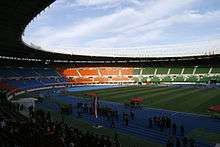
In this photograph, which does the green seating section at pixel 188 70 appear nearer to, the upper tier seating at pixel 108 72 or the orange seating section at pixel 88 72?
the upper tier seating at pixel 108 72

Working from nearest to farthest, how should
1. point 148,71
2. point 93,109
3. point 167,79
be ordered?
point 93,109
point 167,79
point 148,71

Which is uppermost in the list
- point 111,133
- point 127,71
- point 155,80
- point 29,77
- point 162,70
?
point 162,70

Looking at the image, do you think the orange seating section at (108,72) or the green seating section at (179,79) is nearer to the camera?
the green seating section at (179,79)

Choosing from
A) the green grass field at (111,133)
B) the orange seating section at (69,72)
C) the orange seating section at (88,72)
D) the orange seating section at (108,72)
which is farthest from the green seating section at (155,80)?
the green grass field at (111,133)

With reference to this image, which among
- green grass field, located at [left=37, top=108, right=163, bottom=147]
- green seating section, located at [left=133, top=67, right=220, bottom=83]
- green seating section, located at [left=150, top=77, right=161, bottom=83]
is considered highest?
green seating section, located at [left=133, top=67, right=220, bottom=83]

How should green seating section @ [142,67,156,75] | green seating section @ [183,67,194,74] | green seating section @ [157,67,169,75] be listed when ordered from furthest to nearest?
1. green seating section @ [142,67,156,75]
2. green seating section @ [157,67,169,75]
3. green seating section @ [183,67,194,74]

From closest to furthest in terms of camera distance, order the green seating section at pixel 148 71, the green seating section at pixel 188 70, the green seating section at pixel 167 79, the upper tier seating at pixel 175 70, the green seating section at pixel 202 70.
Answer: the green seating section at pixel 202 70 → the green seating section at pixel 167 79 → the green seating section at pixel 188 70 → the upper tier seating at pixel 175 70 → the green seating section at pixel 148 71

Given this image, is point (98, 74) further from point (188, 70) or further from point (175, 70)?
Result: point (188, 70)

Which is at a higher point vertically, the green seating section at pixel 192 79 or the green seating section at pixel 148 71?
the green seating section at pixel 148 71

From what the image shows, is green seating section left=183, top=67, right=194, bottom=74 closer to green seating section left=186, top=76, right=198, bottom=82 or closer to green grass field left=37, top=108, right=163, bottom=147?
green seating section left=186, top=76, right=198, bottom=82

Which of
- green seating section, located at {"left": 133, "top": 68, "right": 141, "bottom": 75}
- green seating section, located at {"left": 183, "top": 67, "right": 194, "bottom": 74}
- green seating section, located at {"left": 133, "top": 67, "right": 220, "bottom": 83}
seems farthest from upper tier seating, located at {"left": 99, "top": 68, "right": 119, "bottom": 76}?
green seating section, located at {"left": 183, "top": 67, "right": 194, "bottom": 74}

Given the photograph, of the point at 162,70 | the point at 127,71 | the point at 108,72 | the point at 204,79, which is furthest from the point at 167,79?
the point at 108,72

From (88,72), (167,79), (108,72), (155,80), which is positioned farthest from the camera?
(108,72)

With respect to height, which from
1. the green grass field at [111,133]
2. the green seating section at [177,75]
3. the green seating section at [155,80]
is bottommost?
the green grass field at [111,133]
